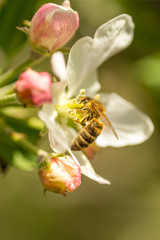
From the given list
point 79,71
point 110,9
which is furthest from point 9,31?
point 110,9

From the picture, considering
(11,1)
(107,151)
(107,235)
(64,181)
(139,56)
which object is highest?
(11,1)

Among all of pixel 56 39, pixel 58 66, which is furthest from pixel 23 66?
pixel 56 39

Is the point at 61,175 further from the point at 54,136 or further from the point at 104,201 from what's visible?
the point at 104,201

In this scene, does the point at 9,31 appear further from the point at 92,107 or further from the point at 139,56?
the point at 139,56

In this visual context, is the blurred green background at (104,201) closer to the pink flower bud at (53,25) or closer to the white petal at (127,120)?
the white petal at (127,120)

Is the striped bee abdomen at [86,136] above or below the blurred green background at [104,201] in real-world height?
above

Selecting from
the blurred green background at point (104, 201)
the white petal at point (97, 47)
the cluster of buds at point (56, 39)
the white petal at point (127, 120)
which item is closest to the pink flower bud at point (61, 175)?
the cluster of buds at point (56, 39)
